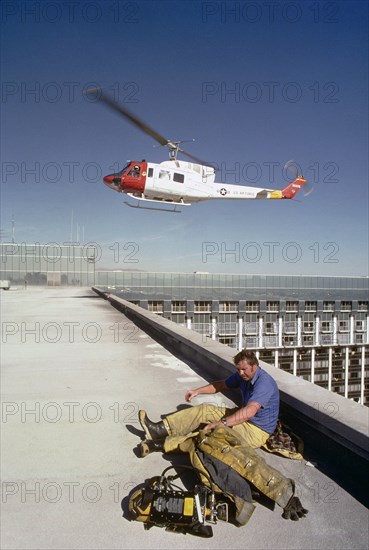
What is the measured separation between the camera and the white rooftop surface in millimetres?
2674

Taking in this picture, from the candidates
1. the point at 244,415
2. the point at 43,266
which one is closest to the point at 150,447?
the point at 244,415

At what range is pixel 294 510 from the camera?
289 centimetres

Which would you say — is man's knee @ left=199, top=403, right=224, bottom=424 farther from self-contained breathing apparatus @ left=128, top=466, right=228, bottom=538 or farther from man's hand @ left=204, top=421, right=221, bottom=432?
self-contained breathing apparatus @ left=128, top=466, right=228, bottom=538

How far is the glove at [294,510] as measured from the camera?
2871 mm

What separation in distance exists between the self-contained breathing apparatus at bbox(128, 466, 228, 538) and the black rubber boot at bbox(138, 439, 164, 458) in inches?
29.6

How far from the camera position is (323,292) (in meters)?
45.3

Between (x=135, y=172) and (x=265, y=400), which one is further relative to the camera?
(x=135, y=172)

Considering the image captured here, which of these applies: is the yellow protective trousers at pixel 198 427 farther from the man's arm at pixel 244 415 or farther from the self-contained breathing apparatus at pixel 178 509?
the self-contained breathing apparatus at pixel 178 509

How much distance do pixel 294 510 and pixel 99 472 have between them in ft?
5.82

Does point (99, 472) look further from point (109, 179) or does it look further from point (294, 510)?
point (109, 179)

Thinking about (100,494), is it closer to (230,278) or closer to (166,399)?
(166,399)

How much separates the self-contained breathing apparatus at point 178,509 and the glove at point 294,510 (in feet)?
1.56

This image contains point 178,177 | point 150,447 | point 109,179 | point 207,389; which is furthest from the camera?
point 109,179

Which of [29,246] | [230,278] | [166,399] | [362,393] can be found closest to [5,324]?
[166,399]
